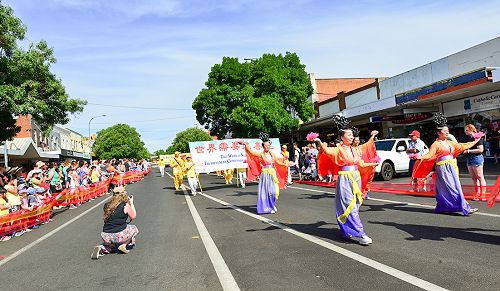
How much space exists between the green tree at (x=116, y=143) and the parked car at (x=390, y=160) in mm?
70609

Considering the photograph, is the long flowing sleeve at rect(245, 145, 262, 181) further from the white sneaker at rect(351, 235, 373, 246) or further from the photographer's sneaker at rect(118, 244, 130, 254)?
the white sneaker at rect(351, 235, 373, 246)

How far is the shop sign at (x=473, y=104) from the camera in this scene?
19.7 m

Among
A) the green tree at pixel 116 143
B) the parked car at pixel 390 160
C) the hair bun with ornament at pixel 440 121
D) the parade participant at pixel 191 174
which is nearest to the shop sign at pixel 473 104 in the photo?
the parked car at pixel 390 160

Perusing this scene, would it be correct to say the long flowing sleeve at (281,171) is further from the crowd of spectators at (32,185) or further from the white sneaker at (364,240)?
the crowd of spectators at (32,185)

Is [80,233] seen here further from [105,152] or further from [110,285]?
[105,152]

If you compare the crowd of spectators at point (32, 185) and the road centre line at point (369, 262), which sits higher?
the crowd of spectators at point (32, 185)

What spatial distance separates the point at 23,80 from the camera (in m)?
14.9

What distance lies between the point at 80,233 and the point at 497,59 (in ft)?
59.5

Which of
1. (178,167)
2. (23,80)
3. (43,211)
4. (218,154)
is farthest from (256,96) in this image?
(43,211)

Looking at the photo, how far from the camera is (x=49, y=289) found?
5391mm

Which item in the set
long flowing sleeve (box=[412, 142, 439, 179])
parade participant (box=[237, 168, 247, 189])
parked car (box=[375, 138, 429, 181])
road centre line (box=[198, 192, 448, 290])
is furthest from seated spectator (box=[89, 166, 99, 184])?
long flowing sleeve (box=[412, 142, 439, 179])

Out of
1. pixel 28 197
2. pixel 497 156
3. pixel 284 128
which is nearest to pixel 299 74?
pixel 284 128

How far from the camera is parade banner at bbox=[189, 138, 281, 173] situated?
19750 mm

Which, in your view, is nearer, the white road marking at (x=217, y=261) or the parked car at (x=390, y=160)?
the white road marking at (x=217, y=261)
